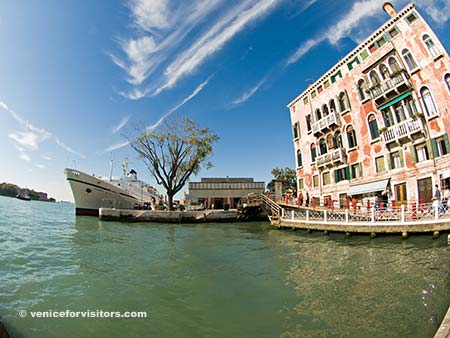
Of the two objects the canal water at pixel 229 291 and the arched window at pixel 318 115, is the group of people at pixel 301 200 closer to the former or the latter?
the arched window at pixel 318 115

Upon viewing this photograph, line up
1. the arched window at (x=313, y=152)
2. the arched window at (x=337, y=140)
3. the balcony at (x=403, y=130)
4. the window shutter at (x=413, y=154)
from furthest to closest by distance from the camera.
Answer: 1. the arched window at (x=313, y=152)
2. the arched window at (x=337, y=140)
3. the window shutter at (x=413, y=154)
4. the balcony at (x=403, y=130)

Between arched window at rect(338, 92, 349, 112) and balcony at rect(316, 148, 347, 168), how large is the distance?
14.3 feet

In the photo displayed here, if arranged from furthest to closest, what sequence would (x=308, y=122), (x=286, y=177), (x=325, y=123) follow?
(x=286, y=177)
(x=308, y=122)
(x=325, y=123)

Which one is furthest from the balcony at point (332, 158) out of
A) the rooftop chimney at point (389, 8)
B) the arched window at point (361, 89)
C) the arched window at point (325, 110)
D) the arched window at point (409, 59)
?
the rooftop chimney at point (389, 8)

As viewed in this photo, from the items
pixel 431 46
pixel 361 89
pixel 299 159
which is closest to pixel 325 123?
pixel 361 89

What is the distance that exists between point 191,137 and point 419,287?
1147 inches

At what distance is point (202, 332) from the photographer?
4.04 metres

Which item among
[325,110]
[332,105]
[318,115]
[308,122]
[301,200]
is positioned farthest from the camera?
[308,122]

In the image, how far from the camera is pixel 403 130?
17.7 m

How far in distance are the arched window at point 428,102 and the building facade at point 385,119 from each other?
0.06m

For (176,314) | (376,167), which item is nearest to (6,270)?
(176,314)

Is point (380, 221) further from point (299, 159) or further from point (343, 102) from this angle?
point (299, 159)

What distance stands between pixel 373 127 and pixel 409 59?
5620 millimetres

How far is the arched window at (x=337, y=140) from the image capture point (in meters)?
23.8
